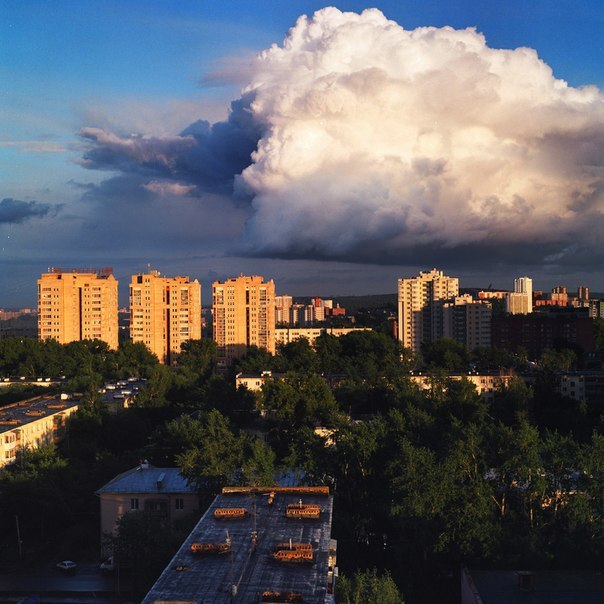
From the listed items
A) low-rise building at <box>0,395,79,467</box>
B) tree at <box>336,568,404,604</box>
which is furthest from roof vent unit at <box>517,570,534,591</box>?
low-rise building at <box>0,395,79,467</box>

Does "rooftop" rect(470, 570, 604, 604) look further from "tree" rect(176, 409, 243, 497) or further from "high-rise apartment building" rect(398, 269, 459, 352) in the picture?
"high-rise apartment building" rect(398, 269, 459, 352)

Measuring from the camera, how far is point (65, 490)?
14.4 m

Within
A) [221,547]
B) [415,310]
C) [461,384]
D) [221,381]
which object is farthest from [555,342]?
[221,547]

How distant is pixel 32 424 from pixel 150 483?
6390 mm

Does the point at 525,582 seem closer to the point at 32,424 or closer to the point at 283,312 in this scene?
the point at 32,424

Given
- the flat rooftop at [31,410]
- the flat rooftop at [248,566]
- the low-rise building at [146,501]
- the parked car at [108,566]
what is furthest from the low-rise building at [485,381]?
the flat rooftop at [248,566]

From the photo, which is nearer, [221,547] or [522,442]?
[221,547]

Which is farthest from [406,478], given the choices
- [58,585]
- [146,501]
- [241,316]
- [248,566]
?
[241,316]

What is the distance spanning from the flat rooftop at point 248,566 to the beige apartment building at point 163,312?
36.5 metres

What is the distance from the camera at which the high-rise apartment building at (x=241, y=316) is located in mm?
46656

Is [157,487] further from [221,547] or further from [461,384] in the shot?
[461,384]

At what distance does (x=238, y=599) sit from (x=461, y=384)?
16.6 metres

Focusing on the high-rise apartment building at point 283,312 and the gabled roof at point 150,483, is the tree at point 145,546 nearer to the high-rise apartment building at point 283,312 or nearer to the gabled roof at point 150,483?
the gabled roof at point 150,483

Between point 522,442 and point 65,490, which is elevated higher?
point 522,442
